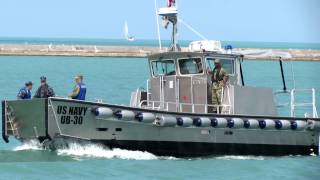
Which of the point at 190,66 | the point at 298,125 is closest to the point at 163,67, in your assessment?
the point at 190,66

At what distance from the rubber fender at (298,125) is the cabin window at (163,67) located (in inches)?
136

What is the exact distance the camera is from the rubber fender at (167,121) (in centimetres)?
2161

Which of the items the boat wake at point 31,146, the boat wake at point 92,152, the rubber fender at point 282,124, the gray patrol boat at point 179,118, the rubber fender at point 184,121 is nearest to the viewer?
the gray patrol boat at point 179,118

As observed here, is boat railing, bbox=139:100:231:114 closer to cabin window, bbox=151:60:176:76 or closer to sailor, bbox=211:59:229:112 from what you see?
sailor, bbox=211:59:229:112

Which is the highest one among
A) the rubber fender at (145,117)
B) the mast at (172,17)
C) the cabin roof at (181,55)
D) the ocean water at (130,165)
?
the mast at (172,17)

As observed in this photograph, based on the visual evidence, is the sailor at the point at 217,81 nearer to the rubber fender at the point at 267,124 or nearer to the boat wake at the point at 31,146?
the rubber fender at the point at 267,124

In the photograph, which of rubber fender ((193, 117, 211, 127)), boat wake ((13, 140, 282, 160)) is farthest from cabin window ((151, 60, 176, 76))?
boat wake ((13, 140, 282, 160))

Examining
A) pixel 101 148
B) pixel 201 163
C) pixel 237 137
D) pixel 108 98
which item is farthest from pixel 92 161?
pixel 108 98

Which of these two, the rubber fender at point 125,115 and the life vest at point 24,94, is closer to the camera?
the rubber fender at point 125,115

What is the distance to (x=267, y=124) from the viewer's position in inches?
912

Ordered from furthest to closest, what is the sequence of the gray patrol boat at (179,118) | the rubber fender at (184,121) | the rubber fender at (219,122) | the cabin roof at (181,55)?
the cabin roof at (181,55), the rubber fender at (219,122), the rubber fender at (184,121), the gray patrol boat at (179,118)

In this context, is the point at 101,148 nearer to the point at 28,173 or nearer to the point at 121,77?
the point at 28,173

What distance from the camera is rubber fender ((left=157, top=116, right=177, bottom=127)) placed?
21.6 m

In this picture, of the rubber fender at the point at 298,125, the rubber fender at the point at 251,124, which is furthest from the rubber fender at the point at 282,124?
the rubber fender at the point at 251,124
